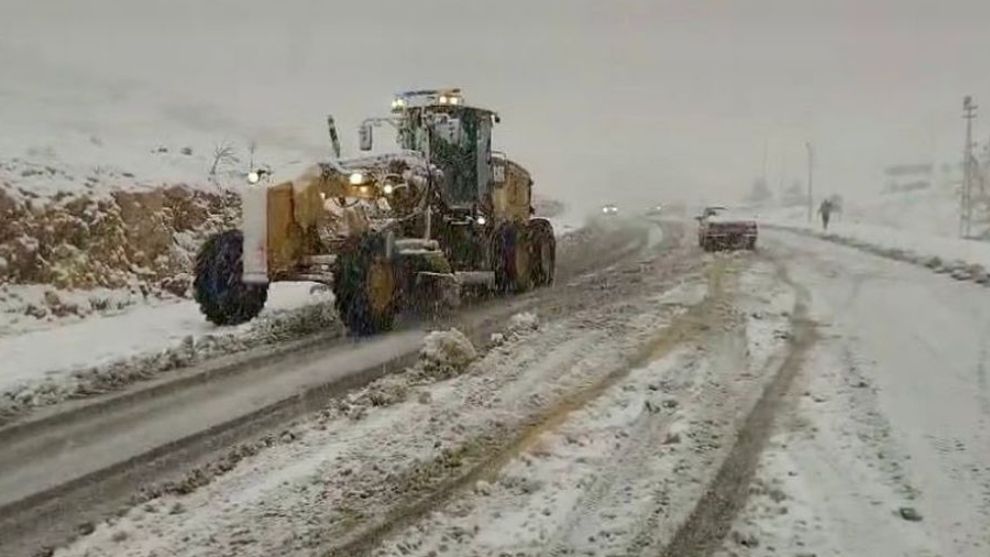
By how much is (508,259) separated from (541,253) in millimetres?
1506

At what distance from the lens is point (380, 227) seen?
39.1 feet

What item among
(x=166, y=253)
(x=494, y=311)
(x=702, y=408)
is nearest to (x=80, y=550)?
(x=702, y=408)

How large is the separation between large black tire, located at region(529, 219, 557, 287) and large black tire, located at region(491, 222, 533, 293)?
0.79 metres

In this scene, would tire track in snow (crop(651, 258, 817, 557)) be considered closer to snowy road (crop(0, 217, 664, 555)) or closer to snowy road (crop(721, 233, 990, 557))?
snowy road (crop(721, 233, 990, 557))

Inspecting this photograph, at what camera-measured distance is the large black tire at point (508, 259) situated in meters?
15.6

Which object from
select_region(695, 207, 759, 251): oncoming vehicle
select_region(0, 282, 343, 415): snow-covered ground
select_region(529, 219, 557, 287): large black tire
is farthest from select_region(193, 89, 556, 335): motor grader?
select_region(695, 207, 759, 251): oncoming vehicle

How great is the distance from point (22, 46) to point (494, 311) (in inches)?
1896

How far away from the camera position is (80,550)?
445 cm

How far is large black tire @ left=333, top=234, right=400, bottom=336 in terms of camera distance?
35.5 ft

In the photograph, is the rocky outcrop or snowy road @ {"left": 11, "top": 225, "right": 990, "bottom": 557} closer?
snowy road @ {"left": 11, "top": 225, "right": 990, "bottom": 557}

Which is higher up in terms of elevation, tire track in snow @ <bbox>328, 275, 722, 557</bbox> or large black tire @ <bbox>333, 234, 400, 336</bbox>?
large black tire @ <bbox>333, 234, 400, 336</bbox>

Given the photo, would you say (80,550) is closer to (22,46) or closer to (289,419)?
(289,419)

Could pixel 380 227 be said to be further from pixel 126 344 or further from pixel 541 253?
pixel 541 253

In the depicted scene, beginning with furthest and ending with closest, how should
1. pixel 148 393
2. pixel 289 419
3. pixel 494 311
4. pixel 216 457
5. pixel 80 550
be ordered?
pixel 494 311 < pixel 148 393 < pixel 289 419 < pixel 216 457 < pixel 80 550
